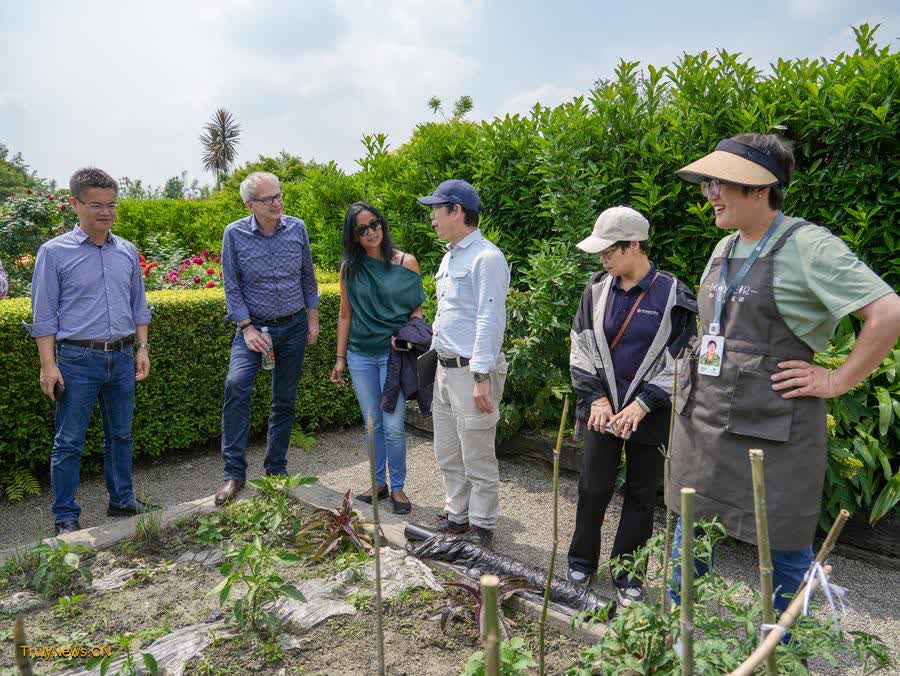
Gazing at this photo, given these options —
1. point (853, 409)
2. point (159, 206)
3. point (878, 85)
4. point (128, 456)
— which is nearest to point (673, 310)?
point (853, 409)

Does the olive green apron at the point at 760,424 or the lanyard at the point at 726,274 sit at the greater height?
the lanyard at the point at 726,274

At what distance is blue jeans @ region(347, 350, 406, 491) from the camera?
429 centimetres

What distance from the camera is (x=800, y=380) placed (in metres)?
2.24

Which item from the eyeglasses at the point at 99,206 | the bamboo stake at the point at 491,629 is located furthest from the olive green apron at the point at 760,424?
the eyeglasses at the point at 99,206

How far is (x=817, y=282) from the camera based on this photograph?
214 centimetres

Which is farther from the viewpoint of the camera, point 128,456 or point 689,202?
point 689,202

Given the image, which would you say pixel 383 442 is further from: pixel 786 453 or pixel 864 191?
pixel 864 191

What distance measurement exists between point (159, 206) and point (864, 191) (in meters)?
16.7

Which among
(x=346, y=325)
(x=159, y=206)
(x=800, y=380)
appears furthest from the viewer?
(x=159, y=206)

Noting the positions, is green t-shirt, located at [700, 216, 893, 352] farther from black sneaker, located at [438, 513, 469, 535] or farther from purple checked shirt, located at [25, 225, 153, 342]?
purple checked shirt, located at [25, 225, 153, 342]

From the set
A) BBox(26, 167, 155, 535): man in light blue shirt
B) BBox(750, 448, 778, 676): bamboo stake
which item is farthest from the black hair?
BBox(750, 448, 778, 676): bamboo stake

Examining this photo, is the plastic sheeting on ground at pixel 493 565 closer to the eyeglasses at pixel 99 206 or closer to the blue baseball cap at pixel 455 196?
the blue baseball cap at pixel 455 196

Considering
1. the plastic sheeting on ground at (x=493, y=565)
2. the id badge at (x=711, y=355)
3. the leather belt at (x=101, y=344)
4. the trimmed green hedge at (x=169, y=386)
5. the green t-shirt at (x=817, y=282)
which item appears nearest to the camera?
the green t-shirt at (x=817, y=282)

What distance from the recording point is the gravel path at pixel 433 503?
3.38 meters
